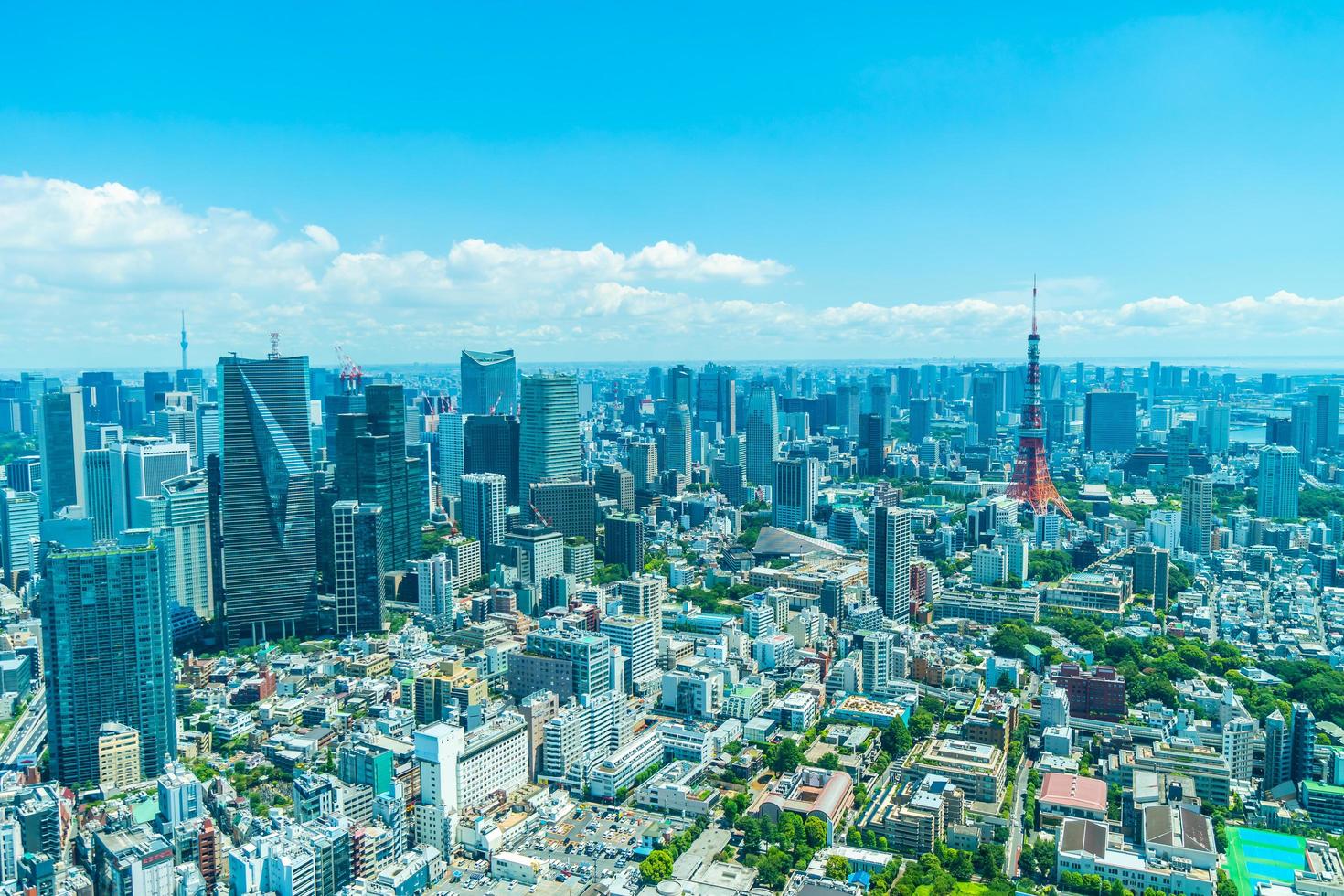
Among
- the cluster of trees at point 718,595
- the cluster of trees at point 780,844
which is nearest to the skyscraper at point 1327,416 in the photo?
the cluster of trees at point 718,595

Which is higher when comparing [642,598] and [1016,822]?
[642,598]

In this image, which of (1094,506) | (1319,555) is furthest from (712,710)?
(1094,506)

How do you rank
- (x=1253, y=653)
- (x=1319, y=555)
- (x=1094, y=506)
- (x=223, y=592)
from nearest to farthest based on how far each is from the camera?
(x=1253, y=653)
(x=223, y=592)
(x=1319, y=555)
(x=1094, y=506)

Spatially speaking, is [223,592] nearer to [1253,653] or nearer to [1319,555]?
[1253,653]

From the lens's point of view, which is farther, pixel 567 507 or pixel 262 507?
pixel 567 507

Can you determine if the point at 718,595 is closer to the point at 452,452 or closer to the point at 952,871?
the point at 952,871

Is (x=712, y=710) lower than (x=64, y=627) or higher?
lower

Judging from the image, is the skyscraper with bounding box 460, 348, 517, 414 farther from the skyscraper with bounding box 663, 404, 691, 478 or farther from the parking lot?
the parking lot

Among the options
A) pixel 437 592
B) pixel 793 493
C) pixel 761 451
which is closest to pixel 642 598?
pixel 437 592
